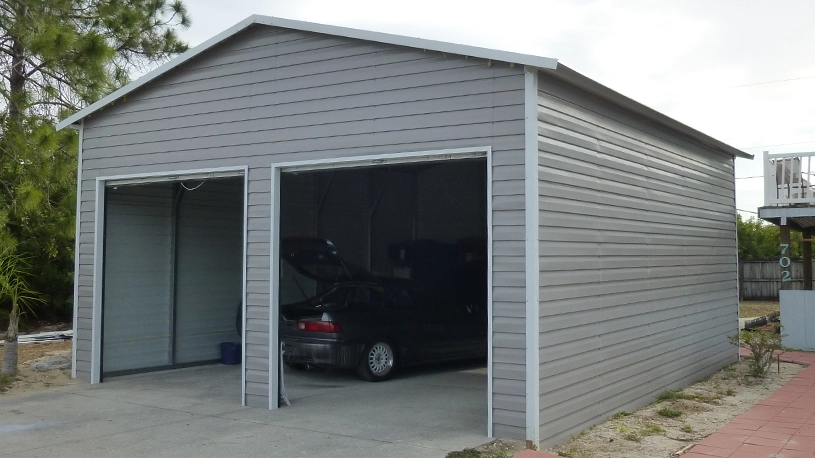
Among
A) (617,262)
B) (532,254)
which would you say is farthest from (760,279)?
(532,254)

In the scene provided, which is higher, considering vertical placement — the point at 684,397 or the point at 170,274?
the point at 170,274

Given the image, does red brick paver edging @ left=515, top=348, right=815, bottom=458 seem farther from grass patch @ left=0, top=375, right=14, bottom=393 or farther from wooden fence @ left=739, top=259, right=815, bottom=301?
wooden fence @ left=739, top=259, right=815, bottom=301

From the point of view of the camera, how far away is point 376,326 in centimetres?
992

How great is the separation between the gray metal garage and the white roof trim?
0.08ft

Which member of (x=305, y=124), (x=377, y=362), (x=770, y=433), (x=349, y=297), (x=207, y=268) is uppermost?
(x=305, y=124)

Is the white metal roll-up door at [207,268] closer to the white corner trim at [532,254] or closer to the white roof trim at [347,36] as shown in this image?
the white roof trim at [347,36]

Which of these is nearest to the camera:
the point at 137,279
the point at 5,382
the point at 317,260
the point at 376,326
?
the point at 5,382

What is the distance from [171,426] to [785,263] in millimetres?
11052

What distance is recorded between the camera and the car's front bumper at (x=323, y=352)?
9.56 metres

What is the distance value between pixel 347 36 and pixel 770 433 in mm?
5497

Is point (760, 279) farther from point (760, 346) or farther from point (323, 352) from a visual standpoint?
point (323, 352)

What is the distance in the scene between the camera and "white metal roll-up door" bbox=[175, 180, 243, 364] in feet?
37.1

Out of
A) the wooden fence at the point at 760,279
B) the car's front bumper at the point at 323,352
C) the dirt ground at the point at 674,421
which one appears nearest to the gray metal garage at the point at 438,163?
the dirt ground at the point at 674,421

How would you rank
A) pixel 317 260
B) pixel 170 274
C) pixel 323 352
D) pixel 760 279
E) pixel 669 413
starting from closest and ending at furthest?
pixel 669 413
pixel 323 352
pixel 170 274
pixel 317 260
pixel 760 279
